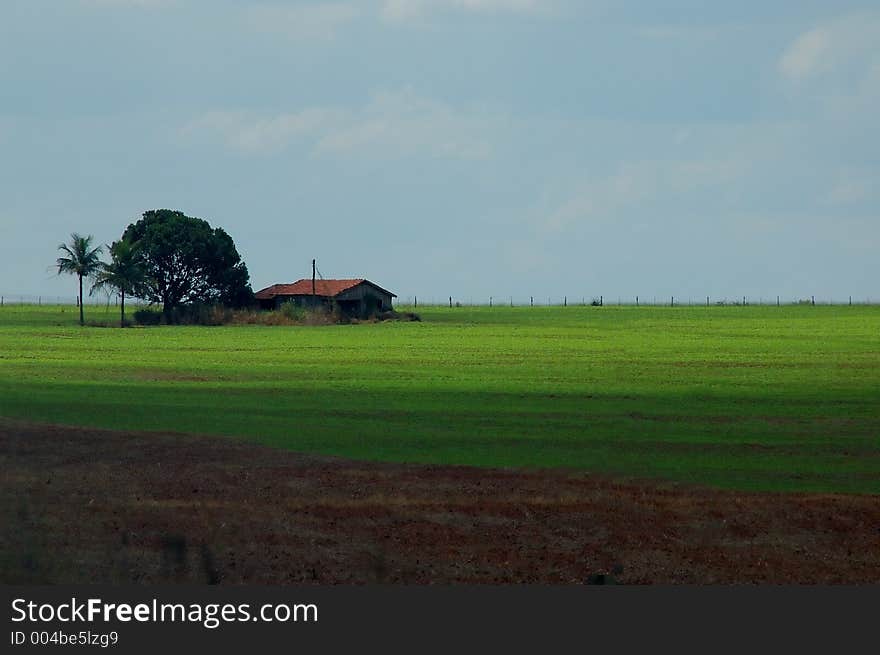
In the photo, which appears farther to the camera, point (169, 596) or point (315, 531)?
point (315, 531)

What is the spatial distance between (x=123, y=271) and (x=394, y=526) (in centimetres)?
9287

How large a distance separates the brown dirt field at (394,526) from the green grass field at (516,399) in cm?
220

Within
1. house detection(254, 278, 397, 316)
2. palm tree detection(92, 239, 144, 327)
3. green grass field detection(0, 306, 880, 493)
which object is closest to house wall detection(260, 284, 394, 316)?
house detection(254, 278, 397, 316)

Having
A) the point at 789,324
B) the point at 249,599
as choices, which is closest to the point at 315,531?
the point at 249,599

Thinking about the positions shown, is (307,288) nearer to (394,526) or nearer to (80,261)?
(80,261)

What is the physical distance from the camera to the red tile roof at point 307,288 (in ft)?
358

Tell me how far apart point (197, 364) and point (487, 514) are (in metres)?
31.9

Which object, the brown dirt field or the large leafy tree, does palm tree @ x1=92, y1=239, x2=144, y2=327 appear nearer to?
the large leafy tree

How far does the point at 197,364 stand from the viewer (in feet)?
158

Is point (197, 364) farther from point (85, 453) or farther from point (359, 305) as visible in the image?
point (359, 305)

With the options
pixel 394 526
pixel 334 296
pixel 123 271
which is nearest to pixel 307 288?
pixel 334 296

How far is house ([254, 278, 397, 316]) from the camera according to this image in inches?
4188

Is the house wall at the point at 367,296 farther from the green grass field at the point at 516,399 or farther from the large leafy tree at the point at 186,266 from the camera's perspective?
the green grass field at the point at 516,399

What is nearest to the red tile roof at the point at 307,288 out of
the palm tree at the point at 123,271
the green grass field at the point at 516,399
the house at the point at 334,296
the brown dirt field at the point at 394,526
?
the house at the point at 334,296
